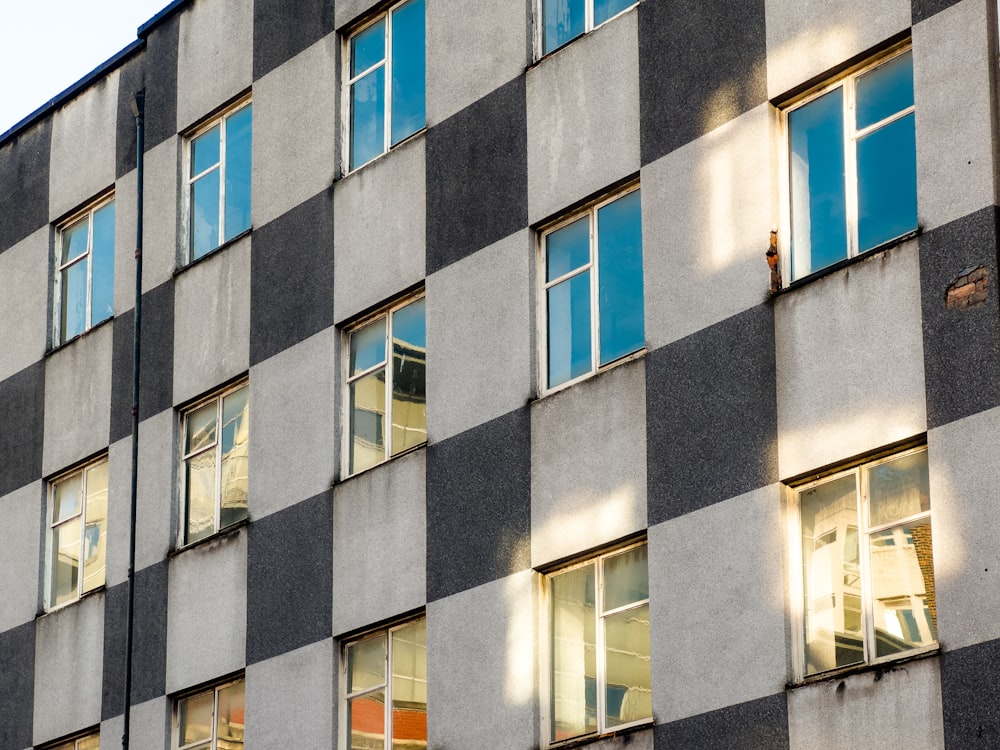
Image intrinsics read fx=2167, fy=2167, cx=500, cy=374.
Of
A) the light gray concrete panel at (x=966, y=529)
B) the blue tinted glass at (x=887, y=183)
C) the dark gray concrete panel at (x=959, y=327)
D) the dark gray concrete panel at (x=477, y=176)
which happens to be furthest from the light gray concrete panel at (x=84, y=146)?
the light gray concrete panel at (x=966, y=529)

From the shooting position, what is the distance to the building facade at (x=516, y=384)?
16.8 metres

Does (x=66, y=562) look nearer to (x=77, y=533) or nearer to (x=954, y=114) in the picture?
(x=77, y=533)

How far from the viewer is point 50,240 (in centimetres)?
2788

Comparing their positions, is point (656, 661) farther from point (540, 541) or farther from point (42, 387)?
point (42, 387)

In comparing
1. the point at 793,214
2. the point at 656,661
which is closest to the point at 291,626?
the point at 656,661

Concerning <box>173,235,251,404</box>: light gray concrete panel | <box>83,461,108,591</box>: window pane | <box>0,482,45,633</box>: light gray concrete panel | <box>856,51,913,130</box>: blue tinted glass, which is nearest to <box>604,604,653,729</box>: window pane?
<box>856,51,913,130</box>: blue tinted glass

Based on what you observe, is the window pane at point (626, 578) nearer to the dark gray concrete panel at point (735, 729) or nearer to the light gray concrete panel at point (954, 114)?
the dark gray concrete panel at point (735, 729)

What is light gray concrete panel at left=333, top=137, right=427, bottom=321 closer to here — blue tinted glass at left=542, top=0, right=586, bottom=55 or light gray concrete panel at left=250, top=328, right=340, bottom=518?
light gray concrete panel at left=250, top=328, right=340, bottom=518

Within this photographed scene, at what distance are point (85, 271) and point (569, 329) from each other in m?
9.29

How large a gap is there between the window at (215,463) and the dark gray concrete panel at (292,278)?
77 centimetres

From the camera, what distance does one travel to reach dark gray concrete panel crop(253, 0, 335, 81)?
78.5 ft

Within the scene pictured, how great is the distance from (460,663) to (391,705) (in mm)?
1290

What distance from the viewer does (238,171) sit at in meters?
24.8

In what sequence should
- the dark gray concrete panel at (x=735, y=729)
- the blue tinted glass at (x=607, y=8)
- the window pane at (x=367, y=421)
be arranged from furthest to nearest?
the window pane at (x=367, y=421) → the blue tinted glass at (x=607, y=8) → the dark gray concrete panel at (x=735, y=729)
